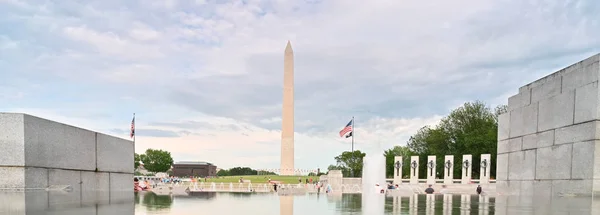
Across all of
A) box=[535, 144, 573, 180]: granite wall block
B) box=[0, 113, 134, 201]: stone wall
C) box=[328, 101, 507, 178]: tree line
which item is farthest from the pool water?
box=[328, 101, 507, 178]: tree line

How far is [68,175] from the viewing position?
31.8 ft

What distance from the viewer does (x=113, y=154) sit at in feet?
38.7

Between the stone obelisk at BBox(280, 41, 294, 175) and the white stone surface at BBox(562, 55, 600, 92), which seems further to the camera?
the stone obelisk at BBox(280, 41, 294, 175)

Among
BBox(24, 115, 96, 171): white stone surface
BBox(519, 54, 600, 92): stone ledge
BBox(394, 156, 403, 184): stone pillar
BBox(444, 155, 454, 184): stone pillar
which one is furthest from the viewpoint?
BBox(394, 156, 403, 184): stone pillar

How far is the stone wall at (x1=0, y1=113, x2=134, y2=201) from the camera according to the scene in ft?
27.5

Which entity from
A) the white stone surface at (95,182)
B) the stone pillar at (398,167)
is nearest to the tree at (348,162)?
the stone pillar at (398,167)

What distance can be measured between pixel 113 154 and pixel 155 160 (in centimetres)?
11286

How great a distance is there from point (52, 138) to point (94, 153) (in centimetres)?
168

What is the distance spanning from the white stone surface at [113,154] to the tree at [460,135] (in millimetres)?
50971

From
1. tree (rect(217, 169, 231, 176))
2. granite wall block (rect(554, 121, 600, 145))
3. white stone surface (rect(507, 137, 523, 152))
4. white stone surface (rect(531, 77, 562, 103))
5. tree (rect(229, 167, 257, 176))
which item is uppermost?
white stone surface (rect(531, 77, 562, 103))

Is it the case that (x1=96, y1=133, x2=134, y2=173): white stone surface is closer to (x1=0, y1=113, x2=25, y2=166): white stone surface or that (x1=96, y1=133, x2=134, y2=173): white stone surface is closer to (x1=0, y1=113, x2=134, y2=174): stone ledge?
(x1=0, y1=113, x2=134, y2=174): stone ledge

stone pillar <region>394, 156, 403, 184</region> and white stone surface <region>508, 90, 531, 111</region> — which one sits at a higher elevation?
white stone surface <region>508, 90, 531, 111</region>

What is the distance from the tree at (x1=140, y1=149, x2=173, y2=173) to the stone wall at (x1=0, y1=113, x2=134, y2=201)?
4407 inches

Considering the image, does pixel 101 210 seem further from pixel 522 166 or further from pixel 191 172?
pixel 191 172
